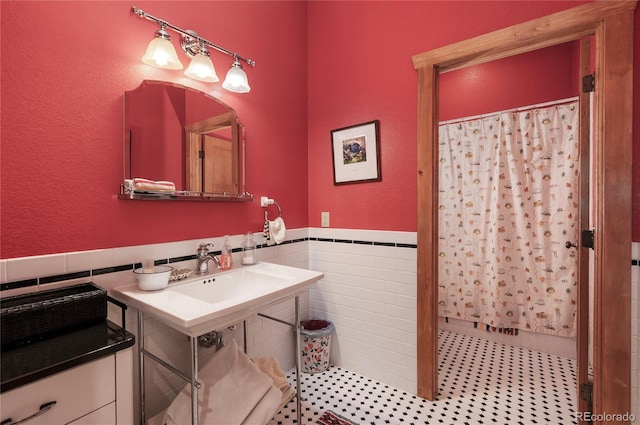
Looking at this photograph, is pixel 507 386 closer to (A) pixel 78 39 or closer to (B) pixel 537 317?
(B) pixel 537 317

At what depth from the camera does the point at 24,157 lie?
103cm

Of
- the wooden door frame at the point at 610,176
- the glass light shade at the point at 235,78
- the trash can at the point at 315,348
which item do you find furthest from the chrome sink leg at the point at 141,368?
the wooden door frame at the point at 610,176

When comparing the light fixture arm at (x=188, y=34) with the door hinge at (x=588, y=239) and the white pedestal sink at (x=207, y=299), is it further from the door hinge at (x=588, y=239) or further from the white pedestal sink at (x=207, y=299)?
the door hinge at (x=588, y=239)

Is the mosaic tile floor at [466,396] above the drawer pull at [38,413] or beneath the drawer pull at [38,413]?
beneath

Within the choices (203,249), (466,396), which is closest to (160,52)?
(203,249)

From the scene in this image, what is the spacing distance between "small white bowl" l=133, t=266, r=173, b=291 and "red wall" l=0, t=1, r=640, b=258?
0.20m

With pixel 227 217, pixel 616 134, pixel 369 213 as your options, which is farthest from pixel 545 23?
pixel 227 217

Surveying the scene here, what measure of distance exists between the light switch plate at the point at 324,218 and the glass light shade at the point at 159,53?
1401mm

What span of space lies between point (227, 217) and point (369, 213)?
99 cm

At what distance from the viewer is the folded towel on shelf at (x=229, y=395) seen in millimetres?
1228

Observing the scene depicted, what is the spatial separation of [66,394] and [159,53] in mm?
1370

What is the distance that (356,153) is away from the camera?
208 centimetres

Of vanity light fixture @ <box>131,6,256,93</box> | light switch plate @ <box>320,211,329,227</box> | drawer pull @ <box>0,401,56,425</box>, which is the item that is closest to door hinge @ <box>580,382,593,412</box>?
light switch plate @ <box>320,211,329,227</box>

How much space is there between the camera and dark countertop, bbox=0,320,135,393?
0.72m
